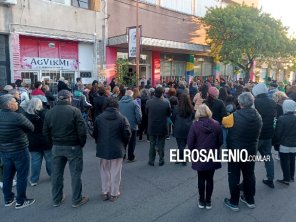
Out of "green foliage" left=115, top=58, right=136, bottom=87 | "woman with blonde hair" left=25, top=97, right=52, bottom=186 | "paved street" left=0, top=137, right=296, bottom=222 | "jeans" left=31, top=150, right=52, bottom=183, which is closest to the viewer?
"paved street" left=0, top=137, right=296, bottom=222

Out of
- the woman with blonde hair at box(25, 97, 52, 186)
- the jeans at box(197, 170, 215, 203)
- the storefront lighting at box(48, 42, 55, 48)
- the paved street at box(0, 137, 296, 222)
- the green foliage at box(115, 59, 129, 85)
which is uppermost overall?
the storefront lighting at box(48, 42, 55, 48)

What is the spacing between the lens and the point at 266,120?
195 inches

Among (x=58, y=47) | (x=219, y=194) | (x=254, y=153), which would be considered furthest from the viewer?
(x=58, y=47)

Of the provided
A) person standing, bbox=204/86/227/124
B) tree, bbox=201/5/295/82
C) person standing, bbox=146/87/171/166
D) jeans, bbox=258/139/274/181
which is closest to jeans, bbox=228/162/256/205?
jeans, bbox=258/139/274/181

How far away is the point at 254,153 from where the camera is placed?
424cm

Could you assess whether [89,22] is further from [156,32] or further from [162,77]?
[162,77]

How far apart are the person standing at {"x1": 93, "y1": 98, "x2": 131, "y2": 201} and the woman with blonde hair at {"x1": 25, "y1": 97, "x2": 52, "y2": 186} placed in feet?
3.97

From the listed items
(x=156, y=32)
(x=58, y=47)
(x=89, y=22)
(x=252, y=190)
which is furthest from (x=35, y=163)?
(x=156, y=32)

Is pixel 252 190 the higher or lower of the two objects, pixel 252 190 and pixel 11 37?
the lower

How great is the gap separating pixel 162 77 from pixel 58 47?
8.46 metres

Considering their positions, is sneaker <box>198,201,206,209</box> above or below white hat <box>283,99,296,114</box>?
below

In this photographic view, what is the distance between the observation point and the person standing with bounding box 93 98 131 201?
4441 mm

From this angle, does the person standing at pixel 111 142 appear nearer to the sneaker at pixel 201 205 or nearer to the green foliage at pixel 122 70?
the sneaker at pixel 201 205

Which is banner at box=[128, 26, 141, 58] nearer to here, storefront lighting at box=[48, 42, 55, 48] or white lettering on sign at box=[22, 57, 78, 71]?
white lettering on sign at box=[22, 57, 78, 71]
